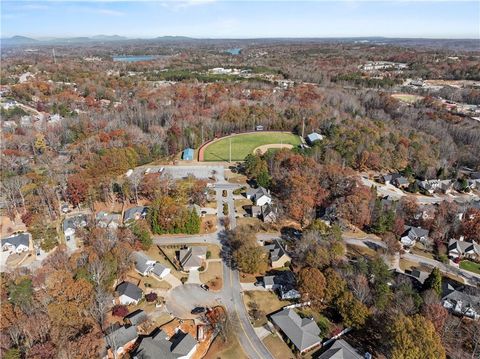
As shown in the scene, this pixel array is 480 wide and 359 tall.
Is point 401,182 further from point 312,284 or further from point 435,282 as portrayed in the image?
point 312,284

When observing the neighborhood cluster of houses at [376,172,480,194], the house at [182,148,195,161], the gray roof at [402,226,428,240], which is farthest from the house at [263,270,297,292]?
the house at [182,148,195,161]

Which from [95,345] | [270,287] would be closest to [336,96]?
[270,287]

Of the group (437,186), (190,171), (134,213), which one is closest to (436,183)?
(437,186)

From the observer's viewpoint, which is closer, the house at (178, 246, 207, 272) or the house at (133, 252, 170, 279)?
the house at (133, 252, 170, 279)

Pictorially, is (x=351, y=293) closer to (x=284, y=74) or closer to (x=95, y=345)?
(x=95, y=345)

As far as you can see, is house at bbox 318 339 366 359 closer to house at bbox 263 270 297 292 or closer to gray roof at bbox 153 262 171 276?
house at bbox 263 270 297 292

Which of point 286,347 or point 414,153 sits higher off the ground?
point 414,153
